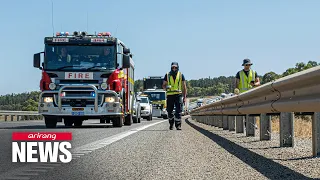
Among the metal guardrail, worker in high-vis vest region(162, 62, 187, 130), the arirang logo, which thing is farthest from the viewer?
worker in high-vis vest region(162, 62, 187, 130)

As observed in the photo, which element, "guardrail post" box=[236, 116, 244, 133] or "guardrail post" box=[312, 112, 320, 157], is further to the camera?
"guardrail post" box=[236, 116, 244, 133]

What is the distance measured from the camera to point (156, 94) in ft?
150

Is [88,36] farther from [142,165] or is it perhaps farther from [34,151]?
[142,165]

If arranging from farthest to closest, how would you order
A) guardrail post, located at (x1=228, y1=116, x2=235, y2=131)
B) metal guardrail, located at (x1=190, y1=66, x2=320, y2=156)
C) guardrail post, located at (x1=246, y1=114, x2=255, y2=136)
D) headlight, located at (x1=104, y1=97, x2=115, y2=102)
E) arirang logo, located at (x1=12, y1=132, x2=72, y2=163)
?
1. headlight, located at (x1=104, y1=97, x2=115, y2=102)
2. guardrail post, located at (x1=228, y1=116, x2=235, y2=131)
3. guardrail post, located at (x1=246, y1=114, x2=255, y2=136)
4. arirang logo, located at (x1=12, y1=132, x2=72, y2=163)
5. metal guardrail, located at (x1=190, y1=66, x2=320, y2=156)

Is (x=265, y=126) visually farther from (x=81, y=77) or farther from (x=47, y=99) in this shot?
(x=47, y=99)

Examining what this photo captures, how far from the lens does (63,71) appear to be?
15930 mm

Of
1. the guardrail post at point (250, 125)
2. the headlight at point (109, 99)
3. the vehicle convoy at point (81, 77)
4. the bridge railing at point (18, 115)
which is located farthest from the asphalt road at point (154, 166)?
the bridge railing at point (18, 115)

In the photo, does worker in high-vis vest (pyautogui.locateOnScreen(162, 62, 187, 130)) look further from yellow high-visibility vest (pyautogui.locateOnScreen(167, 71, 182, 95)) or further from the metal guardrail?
the metal guardrail

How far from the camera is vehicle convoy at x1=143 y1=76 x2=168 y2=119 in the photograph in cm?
4569

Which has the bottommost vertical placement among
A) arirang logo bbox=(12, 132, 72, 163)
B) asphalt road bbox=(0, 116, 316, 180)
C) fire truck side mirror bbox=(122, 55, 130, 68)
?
asphalt road bbox=(0, 116, 316, 180)

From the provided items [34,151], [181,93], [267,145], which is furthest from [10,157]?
[181,93]

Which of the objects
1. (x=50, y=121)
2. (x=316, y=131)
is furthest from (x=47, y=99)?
(x=316, y=131)

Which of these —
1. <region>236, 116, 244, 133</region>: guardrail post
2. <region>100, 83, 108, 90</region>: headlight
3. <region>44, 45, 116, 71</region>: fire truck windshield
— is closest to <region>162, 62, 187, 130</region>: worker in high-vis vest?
<region>100, 83, 108, 90</region>: headlight

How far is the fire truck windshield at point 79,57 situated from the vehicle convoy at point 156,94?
2920 centimetres
